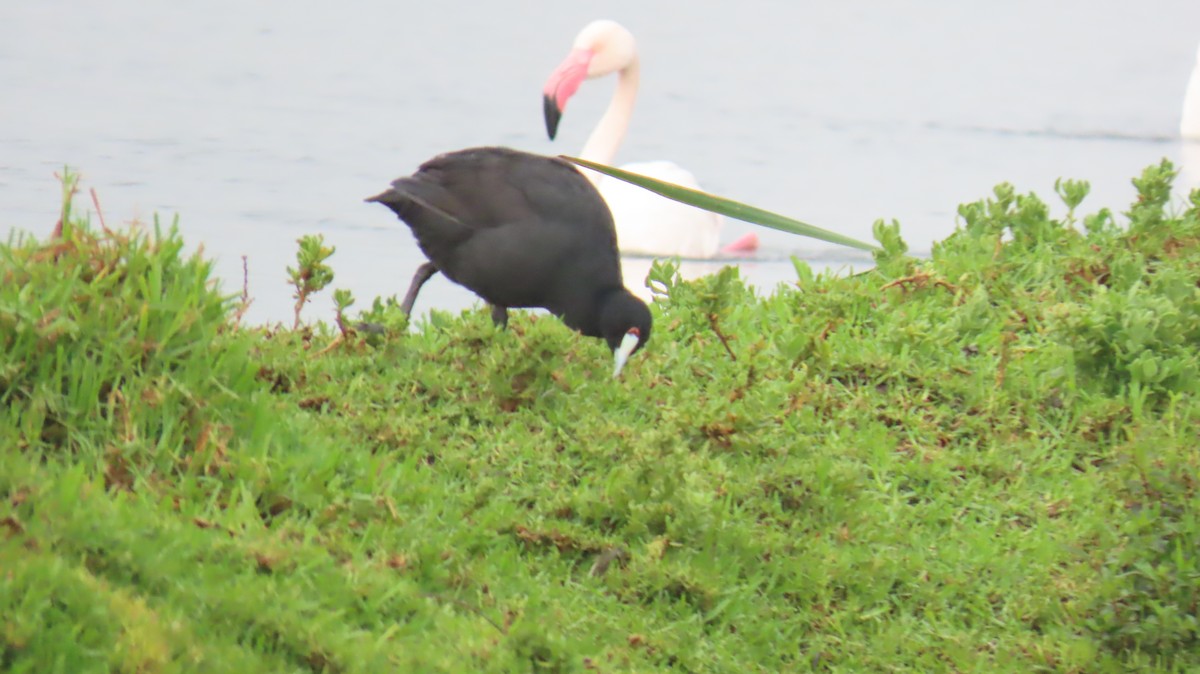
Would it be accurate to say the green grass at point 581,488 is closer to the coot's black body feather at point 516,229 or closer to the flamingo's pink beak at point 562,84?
the coot's black body feather at point 516,229

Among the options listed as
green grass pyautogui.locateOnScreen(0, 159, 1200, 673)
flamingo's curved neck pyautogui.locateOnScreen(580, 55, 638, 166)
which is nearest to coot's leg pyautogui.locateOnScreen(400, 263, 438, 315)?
green grass pyautogui.locateOnScreen(0, 159, 1200, 673)

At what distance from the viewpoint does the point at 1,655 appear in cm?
263

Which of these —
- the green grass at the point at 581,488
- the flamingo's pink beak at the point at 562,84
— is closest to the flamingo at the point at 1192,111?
the flamingo's pink beak at the point at 562,84

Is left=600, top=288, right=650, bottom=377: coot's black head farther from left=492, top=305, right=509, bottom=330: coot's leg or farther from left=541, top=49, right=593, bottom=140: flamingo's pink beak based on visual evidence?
left=541, top=49, right=593, bottom=140: flamingo's pink beak

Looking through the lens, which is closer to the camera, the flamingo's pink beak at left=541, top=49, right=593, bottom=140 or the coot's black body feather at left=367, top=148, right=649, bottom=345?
the coot's black body feather at left=367, top=148, right=649, bottom=345

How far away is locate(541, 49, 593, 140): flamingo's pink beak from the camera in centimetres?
704

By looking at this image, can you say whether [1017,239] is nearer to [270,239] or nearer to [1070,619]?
[1070,619]

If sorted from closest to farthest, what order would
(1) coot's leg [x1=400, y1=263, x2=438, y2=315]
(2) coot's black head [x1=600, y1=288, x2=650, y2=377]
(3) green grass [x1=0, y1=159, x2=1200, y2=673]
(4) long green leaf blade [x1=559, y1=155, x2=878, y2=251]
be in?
(3) green grass [x1=0, y1=159, x2=1200, y2=673] → (4) long green leaf blade [x1=559, y1=155, x2=878, y2=251] → (2) coot's black head [x1=600, y1=288, x2=650, y2=377] → (1) coot's leg [x1=400, y1=263, x2=438, y2=315]

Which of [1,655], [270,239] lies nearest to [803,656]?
[1,655]

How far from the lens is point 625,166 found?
8078mm

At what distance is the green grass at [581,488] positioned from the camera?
307 cm

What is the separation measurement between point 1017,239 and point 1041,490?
181 cm

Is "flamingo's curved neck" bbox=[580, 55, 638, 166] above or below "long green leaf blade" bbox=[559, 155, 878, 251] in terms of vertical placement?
above

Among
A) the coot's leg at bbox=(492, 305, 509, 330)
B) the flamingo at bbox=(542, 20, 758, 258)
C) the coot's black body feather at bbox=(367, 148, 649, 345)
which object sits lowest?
the coot's leg at bbox=(492, 305, 509, 330)
